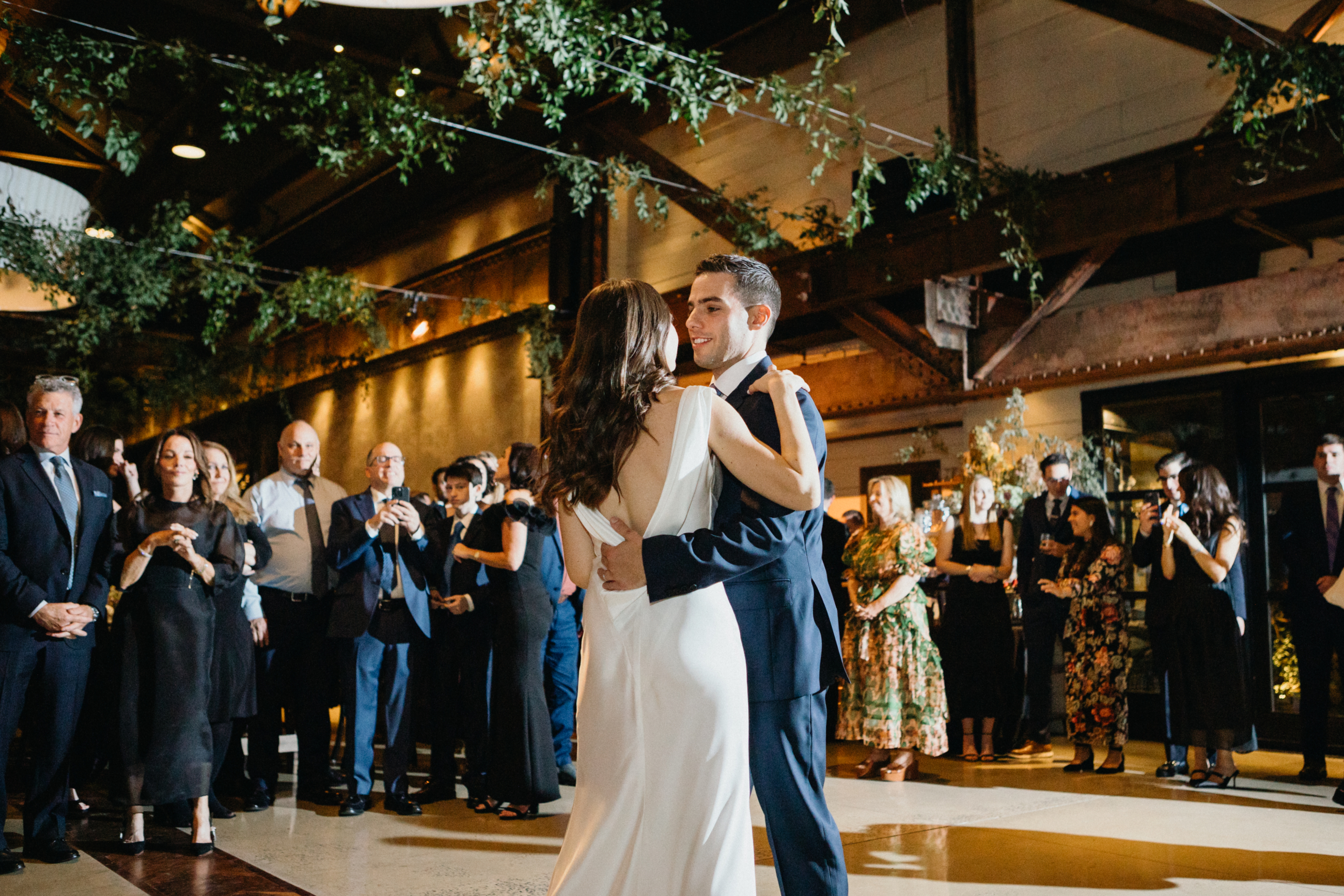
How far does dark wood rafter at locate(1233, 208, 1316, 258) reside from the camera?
5.95 metres

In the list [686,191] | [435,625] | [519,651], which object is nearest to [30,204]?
[435,625]

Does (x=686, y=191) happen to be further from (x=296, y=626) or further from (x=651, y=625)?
(x=651, y=625)

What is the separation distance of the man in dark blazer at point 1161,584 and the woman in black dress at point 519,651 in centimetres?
Answer: 317

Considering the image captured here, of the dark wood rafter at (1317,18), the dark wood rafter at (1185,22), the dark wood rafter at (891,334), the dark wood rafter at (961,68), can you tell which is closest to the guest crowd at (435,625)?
the dark wood rafter at (891,334)

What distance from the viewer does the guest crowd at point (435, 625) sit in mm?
3730

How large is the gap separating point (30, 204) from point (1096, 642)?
6.30m

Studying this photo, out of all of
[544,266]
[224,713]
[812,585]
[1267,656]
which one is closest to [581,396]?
[812,585]

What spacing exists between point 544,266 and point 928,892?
358 inches

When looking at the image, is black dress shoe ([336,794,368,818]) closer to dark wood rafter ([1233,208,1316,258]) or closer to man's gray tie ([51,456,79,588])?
man's gray tie ([51,456,79,588])

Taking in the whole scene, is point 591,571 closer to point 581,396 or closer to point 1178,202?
point 581,396

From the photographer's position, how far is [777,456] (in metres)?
2.11

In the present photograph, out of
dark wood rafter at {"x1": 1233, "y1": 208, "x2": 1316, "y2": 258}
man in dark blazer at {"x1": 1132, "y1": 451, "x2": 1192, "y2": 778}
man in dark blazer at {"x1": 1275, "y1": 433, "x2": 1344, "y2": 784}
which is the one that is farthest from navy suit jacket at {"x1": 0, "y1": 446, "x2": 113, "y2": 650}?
dark wood rafter at {"x1": 1233, "y1": 208, "x2": 1316, "y2": 258}

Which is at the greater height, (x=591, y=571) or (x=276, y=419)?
(x=276, y=419)

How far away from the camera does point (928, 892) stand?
10.5ft
